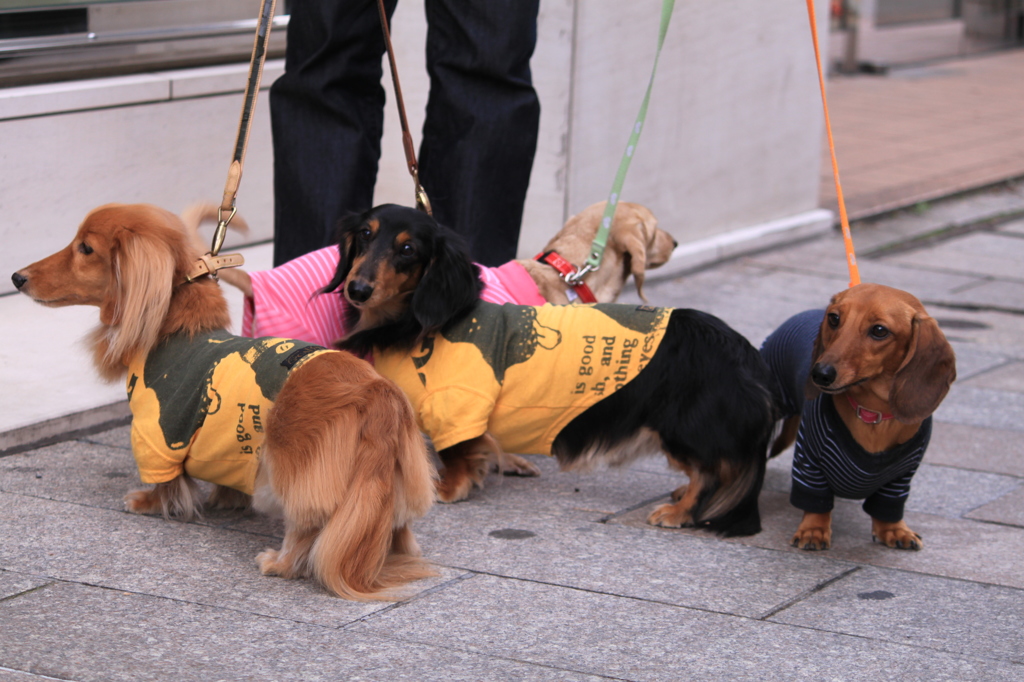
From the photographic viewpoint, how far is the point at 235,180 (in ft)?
11.4

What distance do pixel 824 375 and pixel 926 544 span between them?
0.79 m

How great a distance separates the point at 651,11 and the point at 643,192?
1010 mm

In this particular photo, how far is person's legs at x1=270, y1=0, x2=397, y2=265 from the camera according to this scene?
435 cm

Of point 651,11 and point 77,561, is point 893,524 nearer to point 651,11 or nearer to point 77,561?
point 77,561

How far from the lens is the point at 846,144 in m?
10.8

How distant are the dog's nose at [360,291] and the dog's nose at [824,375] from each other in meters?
1.32

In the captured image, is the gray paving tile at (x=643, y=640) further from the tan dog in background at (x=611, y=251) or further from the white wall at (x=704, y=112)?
the white wall at (x=704, y=112)

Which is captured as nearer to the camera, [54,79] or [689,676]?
[689,676]

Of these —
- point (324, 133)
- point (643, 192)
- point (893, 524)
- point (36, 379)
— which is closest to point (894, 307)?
point (893, 524)

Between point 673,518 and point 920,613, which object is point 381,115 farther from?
point 920,613

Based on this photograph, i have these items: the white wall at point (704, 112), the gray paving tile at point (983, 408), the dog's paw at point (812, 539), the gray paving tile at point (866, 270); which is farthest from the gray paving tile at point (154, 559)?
the gray paving tile at point (866, 270)

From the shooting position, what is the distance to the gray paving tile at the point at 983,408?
4.80 meters

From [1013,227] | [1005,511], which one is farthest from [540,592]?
[1013,227]

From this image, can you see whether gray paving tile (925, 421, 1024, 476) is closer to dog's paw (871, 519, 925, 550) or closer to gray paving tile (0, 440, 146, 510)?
dog's paw (871, 519, 925, 550)
